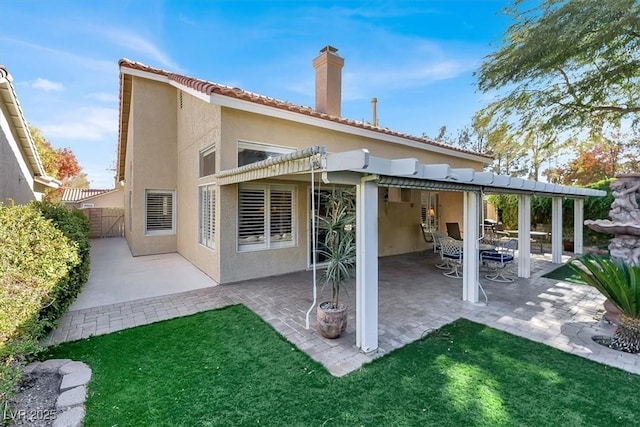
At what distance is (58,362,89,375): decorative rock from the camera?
4160 mm

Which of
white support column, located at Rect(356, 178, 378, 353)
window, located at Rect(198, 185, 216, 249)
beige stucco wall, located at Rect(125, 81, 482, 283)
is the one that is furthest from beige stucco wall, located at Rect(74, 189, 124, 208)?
white support column, located at Rect(356, 178, 378, 353)

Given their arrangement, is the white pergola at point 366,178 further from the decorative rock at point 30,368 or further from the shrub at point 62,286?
the decorative rock at point 30,368

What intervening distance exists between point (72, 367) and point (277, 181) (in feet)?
21.4

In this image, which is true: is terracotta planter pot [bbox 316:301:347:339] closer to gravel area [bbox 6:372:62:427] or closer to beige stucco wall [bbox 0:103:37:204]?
gravel area [bbox 6:372:62:427]

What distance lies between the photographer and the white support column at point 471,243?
710 centimetres

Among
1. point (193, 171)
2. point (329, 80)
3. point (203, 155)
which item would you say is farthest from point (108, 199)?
point (329, 80)

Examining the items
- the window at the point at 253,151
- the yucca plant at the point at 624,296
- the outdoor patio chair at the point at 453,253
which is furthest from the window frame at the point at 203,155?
the yucca plant at the point at 624,296

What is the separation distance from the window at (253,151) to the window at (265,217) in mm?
820

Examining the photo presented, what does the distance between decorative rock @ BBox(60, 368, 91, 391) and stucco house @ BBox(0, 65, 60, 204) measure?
8505mm

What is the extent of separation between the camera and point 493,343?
5121mm

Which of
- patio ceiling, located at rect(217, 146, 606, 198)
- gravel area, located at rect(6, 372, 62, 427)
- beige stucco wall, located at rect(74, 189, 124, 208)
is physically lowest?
gravel area, located at rect(6, 372, 62, 427)

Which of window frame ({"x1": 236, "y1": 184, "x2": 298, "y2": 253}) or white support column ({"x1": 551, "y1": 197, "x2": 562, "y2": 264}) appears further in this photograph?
white support column ({"x1": 551, "y1": 197, "x2": 562, "y2": 264})

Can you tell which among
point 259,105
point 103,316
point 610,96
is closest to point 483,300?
point 259,105

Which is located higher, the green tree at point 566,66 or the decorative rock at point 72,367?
the green tree at point 566,66
